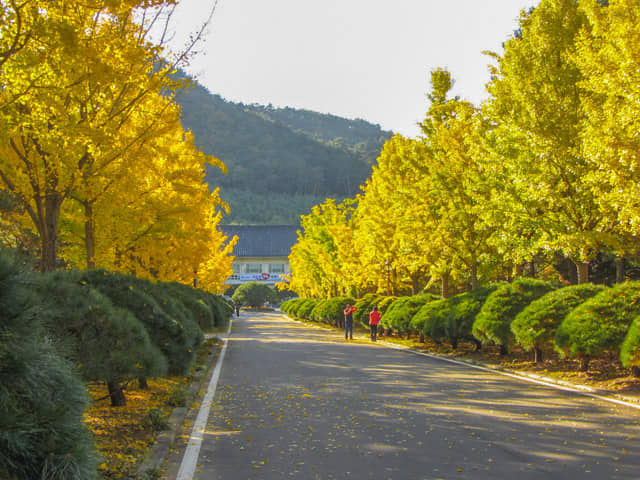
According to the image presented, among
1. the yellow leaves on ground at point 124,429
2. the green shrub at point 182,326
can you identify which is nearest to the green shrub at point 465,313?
the green shrub at point 182,326

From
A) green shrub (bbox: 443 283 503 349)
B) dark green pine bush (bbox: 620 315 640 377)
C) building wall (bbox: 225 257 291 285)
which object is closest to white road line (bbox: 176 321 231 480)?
dark green pine bush (bbox: 620 315 640 377)

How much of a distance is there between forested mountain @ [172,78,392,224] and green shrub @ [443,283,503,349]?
13731 centimetres

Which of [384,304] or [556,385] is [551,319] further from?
[384,304]

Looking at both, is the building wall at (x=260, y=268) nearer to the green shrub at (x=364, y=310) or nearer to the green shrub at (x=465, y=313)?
the green shrub at (x=364, y=310)

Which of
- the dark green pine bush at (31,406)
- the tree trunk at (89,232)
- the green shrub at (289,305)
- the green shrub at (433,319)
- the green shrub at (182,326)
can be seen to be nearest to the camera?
the dark green pine bush at (31,406)

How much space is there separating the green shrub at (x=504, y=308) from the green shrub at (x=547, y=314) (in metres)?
1.26

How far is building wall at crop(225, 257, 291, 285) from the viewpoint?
122 metres

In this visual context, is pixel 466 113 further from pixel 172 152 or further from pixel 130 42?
pixel 130 42

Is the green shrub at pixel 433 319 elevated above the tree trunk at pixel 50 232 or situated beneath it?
situated beneath

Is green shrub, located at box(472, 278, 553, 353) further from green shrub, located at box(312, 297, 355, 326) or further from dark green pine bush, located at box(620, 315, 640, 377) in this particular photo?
green shrub, located at box(312, 297, 355, 326)

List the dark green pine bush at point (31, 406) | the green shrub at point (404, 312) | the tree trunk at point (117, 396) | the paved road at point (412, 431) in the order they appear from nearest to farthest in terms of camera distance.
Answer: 1. the dark green pine bush at point (31, 406)
2. the paved road at point (412, 431)
3. the tree trunk at point (117, 396)
4. the green shrub at point (404, 312)

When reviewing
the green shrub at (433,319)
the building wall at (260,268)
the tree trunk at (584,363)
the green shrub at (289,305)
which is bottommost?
the green shrub at (289,305)

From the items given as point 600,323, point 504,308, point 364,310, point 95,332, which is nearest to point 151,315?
point 95,332

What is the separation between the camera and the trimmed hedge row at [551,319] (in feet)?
36.3
